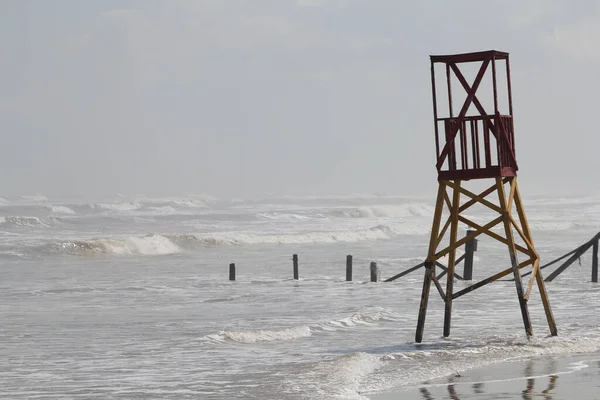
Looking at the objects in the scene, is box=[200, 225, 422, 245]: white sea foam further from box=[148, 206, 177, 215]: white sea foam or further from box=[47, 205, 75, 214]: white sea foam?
box=[47, 205, 75, 214]: white sea foam

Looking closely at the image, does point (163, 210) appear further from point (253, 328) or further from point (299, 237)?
point (253, 328)

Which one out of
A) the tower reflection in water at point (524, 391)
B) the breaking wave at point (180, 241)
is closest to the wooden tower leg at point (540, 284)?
the tower reflection in water at point (524, 391)

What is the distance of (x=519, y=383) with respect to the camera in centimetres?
1474

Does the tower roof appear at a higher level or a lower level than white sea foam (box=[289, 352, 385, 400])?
higher

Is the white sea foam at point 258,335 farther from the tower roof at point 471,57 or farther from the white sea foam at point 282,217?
the white sea foam at point 282,217

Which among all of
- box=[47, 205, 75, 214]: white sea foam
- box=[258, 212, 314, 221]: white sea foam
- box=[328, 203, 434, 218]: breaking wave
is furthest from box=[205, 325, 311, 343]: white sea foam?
box=[47, 205, 75, 214]: white sea foam

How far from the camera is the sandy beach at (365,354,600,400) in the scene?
1391 cm

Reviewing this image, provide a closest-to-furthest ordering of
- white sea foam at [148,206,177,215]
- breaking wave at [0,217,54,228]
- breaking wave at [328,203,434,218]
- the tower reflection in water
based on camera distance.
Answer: the tower reflection in water → breaking wave at [0,217,54,228] → breaking wave at [328,203,434,218] → white sea foam at [148,206,177,215]

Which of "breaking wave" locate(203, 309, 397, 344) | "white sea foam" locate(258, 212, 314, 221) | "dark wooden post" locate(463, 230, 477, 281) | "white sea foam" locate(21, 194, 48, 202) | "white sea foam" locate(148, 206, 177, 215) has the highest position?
"white sea foam" locate(21, 194, 48, 202)

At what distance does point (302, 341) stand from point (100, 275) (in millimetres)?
22486

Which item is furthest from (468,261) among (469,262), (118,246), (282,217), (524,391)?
(282,217)

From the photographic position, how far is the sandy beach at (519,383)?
13906 mm

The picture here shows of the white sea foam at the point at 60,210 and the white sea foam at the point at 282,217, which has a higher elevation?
the white sea foam at the point at 60,210

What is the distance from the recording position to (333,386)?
15.1m
